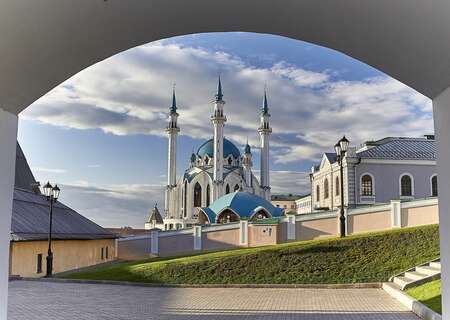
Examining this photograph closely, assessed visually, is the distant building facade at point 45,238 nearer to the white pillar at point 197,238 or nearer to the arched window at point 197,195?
the white pillar at point 197,238

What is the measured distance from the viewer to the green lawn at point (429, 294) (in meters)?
10.1

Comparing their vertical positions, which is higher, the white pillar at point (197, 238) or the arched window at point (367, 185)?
the arched window at point (367, 185)

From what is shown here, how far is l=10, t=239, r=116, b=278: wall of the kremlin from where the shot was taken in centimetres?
2122

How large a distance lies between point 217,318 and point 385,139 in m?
33.7

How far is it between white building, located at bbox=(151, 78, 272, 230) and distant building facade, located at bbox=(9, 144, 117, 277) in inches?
1050

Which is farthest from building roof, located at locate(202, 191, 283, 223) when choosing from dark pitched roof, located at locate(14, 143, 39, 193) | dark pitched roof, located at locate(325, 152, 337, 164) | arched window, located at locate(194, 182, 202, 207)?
dark pitched roof, located at locate(14, 143, 39, 193)

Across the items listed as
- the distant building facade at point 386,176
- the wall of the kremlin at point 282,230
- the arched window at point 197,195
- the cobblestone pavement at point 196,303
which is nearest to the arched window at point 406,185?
the distant building facade at point 386,176

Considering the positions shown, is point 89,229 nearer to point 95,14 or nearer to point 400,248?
point 400,248

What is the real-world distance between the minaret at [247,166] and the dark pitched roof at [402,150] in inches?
1098

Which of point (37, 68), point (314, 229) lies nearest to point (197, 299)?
point (37, 68)

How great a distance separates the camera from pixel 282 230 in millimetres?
30750

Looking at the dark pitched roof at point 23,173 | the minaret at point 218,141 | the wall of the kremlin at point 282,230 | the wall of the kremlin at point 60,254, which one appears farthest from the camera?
the minaret at point 218,141

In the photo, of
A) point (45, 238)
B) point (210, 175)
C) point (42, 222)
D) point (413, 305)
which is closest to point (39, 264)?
point (45, 238)

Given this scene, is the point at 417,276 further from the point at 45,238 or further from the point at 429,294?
the point at 45,238
